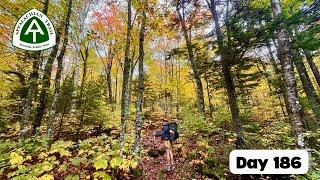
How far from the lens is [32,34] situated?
7656 mm

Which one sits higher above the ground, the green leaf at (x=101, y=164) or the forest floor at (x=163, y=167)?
the green leaf at (x=101, y=164)

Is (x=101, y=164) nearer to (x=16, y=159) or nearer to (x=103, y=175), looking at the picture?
(x=103, y=175)

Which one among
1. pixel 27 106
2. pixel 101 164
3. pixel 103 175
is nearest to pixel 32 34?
pixel 27 106

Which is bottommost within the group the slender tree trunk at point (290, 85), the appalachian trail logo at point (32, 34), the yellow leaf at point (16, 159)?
the yellow leaf at point (16, 159)

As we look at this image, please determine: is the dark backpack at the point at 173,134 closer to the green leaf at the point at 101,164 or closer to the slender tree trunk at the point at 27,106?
the green leaf at the point at 101,164

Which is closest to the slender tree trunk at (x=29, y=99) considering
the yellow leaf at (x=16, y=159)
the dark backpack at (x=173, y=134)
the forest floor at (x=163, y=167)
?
the yellow leaf at (x=16, y=159)

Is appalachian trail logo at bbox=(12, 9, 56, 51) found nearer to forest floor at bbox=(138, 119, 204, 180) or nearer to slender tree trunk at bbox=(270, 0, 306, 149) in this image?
forest floor at bbox=(138, 119, 204, 180)

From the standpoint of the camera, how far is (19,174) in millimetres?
7406

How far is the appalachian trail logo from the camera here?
7.58m

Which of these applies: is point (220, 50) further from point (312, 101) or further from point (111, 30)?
point (111, 30)

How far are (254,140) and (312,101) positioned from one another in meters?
4.12

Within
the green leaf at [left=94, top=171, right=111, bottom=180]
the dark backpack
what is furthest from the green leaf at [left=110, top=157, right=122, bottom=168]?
the dark backpack

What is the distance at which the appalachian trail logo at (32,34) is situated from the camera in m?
7.58

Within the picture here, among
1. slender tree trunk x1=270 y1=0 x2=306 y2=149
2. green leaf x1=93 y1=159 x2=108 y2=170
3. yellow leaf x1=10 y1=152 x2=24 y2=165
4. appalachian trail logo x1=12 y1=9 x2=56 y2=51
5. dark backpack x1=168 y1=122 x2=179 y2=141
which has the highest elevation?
appalachian trail logo x1=12 y1=9 x2=56 y2=51
